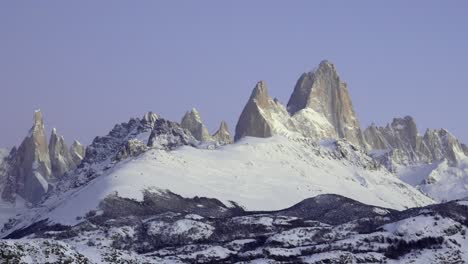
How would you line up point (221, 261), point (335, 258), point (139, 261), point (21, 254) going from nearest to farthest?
point (21, 254)
point (139, 261)
point (335, 258)
point (221, 261)

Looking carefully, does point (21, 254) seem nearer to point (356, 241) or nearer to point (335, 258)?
point (335, 258)

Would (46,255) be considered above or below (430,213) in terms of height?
below

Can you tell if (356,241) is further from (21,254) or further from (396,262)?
(21,254)

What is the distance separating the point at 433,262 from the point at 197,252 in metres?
44.4

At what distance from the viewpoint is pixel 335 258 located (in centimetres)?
17475

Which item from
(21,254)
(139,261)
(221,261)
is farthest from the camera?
(221,261)

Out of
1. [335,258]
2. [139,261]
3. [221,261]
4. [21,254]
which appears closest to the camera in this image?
[21,254]

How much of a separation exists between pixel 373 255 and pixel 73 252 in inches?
2627

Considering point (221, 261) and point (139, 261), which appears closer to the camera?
point (139, 261)

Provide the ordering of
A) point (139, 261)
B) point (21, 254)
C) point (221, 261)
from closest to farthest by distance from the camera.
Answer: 1. point (21, 254)
2. point (139, 261)
3. point (221, 261)

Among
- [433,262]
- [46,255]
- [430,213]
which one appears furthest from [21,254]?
[430,213]

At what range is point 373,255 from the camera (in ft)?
589

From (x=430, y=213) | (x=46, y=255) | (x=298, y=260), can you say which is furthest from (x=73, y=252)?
(x=430, y=213)

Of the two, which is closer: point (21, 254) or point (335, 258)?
point (21, 254)
